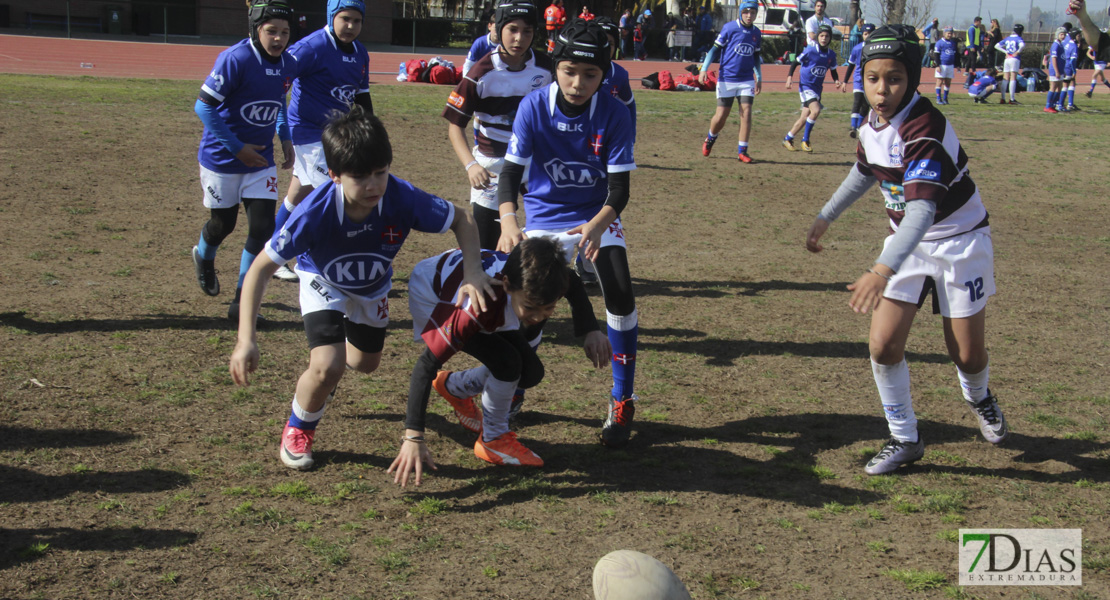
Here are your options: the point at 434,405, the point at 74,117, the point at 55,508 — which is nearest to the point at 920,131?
the point at 434,405

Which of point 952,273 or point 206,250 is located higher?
point 952,273

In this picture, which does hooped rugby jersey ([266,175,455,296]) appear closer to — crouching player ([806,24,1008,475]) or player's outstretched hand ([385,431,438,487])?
player's outstretched hand ([385,431,438,487])

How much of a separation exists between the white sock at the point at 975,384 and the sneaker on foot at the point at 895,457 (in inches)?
17.6

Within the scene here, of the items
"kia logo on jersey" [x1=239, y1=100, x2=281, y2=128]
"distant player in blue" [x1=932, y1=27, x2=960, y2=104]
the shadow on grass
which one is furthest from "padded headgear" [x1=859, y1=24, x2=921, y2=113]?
"distant player in blue" [x1=932, y1=27, x2=960, y2=104]

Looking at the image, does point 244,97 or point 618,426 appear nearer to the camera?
point 618,426

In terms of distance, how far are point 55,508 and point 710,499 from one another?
9.60 ft

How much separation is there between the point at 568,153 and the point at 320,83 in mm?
2997

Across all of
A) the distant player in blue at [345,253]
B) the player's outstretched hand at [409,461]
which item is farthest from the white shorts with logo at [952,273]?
the player's outstretched hand at [409,461]

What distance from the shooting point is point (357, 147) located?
3.95 metres

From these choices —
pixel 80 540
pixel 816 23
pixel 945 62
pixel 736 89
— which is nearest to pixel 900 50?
pixel 80 540

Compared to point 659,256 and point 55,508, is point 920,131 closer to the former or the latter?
point 55,508

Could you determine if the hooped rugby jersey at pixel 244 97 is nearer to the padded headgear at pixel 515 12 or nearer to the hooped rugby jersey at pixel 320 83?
the hooped rugby jersey at pixel 320 83

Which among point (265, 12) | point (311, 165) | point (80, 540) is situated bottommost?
point (80, 540)

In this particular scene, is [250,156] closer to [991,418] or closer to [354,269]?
[354,269]
